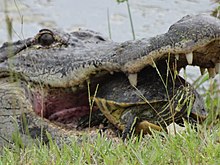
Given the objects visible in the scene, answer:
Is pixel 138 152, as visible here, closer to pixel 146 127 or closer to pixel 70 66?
pixel 146 127

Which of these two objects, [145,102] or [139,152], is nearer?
[139,152]

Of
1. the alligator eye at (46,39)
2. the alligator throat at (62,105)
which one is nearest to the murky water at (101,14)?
the alligator eye at (46,39)

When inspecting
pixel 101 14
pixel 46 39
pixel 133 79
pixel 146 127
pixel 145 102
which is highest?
pixel 46 39

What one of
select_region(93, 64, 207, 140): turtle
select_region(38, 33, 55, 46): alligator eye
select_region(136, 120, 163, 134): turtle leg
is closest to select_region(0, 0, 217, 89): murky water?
select_region(38, 33, 55, 46): alligator eye

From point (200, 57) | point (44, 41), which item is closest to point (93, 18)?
point (44, 41)

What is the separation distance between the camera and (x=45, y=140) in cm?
462

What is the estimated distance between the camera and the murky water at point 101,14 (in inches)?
383

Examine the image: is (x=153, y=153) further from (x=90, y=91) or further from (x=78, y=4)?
(x=78, y=4)

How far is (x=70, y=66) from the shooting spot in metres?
4.66

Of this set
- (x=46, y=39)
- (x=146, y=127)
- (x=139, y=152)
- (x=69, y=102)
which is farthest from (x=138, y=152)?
(x=46, y=39)

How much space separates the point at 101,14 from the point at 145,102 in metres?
5.74

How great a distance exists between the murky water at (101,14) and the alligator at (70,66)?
4425 mm

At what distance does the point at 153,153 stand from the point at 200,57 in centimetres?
87

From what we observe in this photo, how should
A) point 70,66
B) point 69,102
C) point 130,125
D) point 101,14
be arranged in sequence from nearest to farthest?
1. point 130,125
2. point 70,66
3. point 69,102
4. point 101,14
